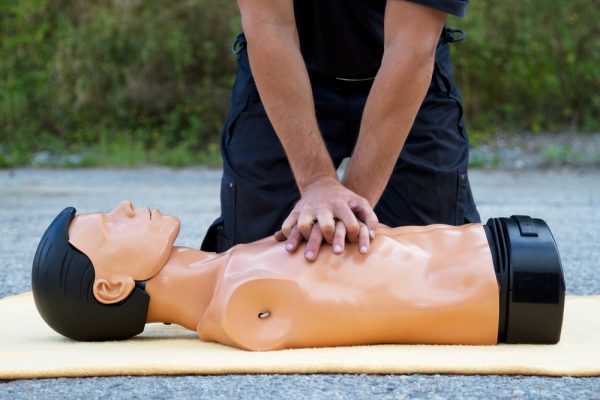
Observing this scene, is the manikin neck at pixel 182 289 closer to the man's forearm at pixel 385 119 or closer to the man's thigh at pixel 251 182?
the man's forearm at pixel 385 119

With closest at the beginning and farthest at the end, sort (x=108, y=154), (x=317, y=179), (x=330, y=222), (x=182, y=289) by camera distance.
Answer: (x=330, y=222), (x=182, y=289), (x=317, y=179), (x=108, y=154)

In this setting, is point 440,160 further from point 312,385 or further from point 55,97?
point 55,97

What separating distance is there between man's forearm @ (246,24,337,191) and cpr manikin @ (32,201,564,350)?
1.12ft

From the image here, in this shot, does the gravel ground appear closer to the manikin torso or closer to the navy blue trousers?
the manikin torso

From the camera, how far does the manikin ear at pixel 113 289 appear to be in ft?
7.40

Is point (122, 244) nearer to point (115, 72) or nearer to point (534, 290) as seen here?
point (534, 290)

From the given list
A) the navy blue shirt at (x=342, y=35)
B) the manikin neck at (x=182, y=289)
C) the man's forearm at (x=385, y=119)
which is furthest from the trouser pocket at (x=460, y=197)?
the manikin neck at (x=182, y=289)

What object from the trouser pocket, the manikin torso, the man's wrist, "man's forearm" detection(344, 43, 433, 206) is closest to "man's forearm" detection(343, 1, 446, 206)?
"man's forearm" detection(344, 43, 433, 206)

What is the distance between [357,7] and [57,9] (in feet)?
22.8

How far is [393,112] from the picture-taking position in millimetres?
2539

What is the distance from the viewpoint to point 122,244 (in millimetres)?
2291

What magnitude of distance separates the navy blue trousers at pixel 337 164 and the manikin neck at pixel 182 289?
821mm

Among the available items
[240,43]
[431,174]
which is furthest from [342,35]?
[431,174]

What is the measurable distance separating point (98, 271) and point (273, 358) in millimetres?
445
